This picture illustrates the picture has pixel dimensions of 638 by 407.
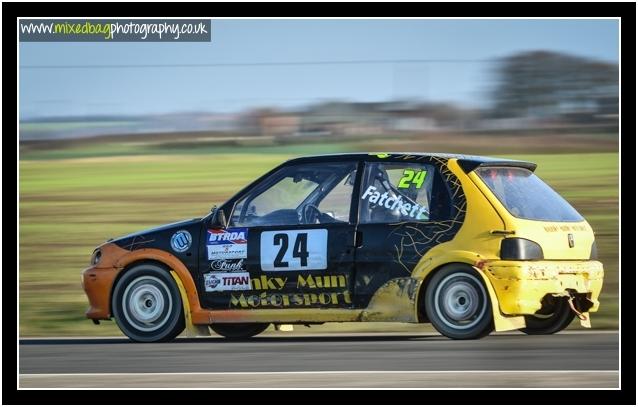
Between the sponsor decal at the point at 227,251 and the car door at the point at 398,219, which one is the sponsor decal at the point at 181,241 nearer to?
the sponsor decal at the point at 227,251

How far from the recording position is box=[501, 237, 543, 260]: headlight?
988cm

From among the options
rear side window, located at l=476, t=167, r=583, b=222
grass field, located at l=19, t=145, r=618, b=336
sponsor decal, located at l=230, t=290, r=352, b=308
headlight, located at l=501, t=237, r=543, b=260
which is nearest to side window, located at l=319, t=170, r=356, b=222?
sponsor decal, located at l=230, t=290, r=352, b=308

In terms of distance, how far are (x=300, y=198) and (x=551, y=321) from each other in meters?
2.39

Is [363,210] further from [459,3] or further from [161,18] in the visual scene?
[161,18]

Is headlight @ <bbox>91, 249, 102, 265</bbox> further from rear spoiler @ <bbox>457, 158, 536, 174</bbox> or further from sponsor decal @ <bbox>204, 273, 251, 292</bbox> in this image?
rear spoiler @ <bbox>457, 158, 536, 174</bbox>

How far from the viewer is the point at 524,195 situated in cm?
1050

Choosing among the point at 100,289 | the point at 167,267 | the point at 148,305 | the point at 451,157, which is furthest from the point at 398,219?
the point at 100,289

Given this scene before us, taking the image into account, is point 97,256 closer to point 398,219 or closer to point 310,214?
point 310,214

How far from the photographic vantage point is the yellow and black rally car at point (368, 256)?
9.99 meters

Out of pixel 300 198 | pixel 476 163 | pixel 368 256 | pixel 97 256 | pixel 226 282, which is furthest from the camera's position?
pixel 97 256

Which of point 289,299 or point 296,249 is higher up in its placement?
point 296,249

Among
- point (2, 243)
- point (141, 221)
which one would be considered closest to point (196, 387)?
point (2, 243)

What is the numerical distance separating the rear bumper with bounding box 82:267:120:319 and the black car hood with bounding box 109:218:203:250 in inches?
10.1

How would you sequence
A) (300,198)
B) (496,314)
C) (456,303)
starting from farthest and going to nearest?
(300,198) < (456,303) < (496,314)
